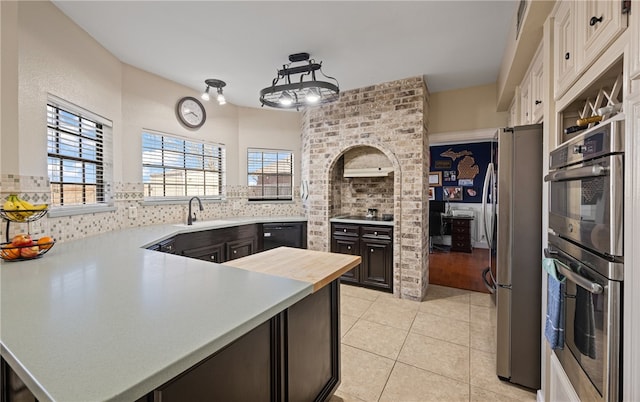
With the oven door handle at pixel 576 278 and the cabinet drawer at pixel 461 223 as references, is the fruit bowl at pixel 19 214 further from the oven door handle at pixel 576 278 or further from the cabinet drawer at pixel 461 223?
the cabinet drawer at pixel 461 223

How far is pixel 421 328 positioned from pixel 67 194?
3.49 m

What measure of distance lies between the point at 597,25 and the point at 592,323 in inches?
47.9

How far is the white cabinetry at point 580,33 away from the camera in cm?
103

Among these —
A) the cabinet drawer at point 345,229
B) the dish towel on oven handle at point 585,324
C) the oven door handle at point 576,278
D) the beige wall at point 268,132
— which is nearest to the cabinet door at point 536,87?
the oven door handle at point 576,278

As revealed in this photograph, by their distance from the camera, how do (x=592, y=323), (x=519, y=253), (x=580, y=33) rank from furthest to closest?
(x=519, y=253) < (x=580, y=33) < (x=592, y=323)

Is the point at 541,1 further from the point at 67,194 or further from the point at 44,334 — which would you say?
the point at 67,194

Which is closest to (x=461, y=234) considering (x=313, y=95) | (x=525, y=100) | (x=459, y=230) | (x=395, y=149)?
(x=459, y=230)

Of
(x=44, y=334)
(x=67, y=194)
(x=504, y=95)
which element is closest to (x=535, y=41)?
(x=504, y=95)

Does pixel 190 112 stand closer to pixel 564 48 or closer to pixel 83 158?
pixel 83 158

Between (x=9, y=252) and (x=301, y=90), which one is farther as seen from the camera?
(x=301, y=90)

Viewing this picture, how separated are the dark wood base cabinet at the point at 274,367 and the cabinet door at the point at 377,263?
200cm

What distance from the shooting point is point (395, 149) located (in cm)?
350

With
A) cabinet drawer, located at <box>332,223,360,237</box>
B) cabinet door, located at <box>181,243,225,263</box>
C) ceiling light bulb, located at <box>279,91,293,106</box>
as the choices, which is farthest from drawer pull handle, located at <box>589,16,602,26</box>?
cabinet door, located at <box>181,243,225,263</box>

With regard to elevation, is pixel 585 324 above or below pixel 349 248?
above
